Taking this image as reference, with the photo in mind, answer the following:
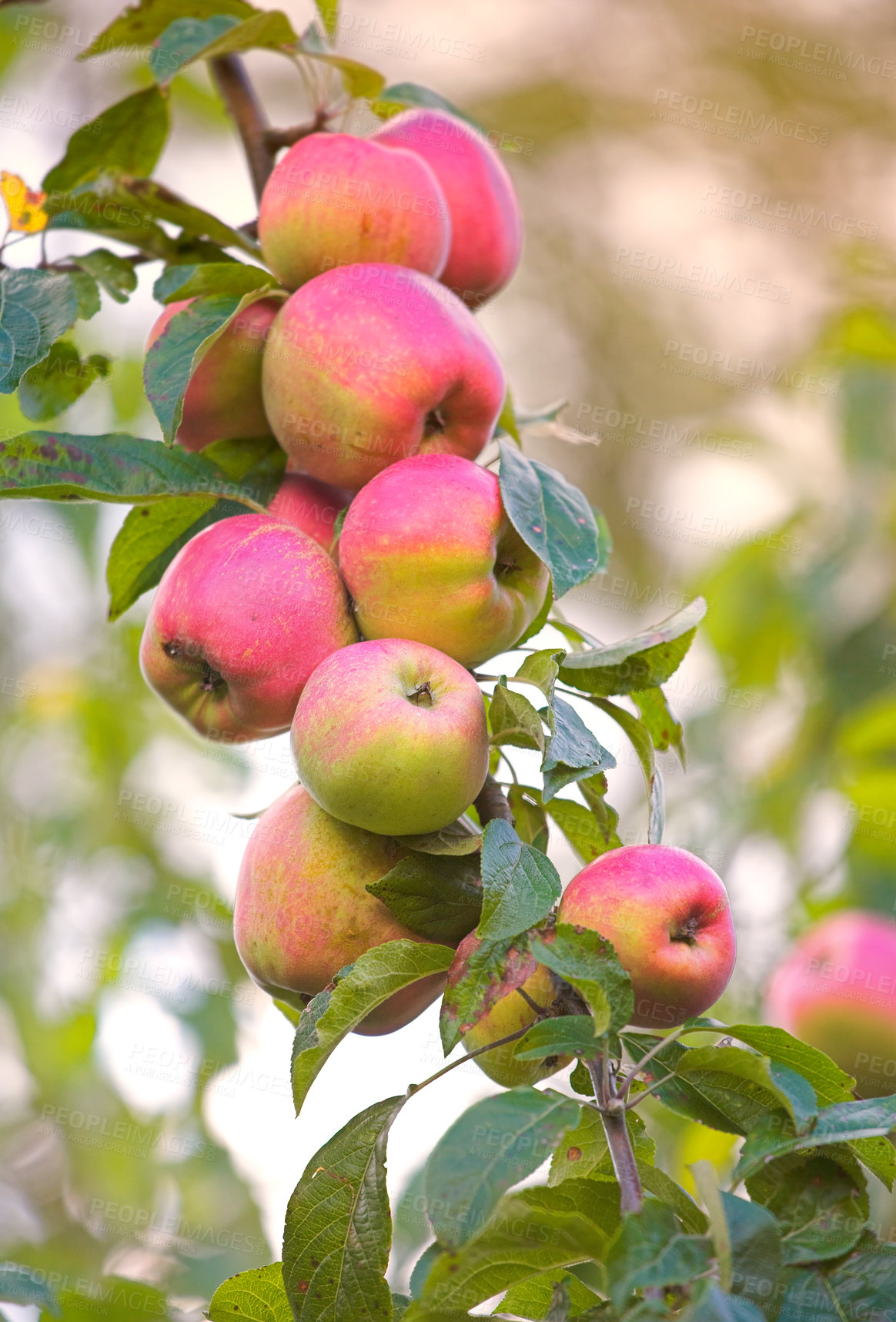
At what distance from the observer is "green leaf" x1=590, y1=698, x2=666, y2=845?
0.88 m

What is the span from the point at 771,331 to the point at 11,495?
11.4 ft

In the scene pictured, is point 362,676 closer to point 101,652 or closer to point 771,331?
point 101,652

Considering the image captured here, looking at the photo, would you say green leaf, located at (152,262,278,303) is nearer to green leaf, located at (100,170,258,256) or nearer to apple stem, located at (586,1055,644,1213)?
green leaf, located at (100,170,258,256)

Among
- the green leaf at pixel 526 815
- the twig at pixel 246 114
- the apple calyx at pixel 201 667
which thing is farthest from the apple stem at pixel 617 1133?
the twig at pixel 246 114

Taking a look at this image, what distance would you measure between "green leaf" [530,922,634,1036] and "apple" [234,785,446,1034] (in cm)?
14

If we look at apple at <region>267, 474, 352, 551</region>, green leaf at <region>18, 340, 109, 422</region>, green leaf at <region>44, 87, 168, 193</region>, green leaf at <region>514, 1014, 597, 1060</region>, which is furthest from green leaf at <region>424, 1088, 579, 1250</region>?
green leaf at <region>44, 87, 168, 193</region>

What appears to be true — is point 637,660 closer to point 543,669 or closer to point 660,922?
point 543,669

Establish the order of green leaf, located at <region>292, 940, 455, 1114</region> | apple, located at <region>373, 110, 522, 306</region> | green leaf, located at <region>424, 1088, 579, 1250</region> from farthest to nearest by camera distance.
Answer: apple, located at <region>373, 110, 522, 306</region>, green leaf, located at <region>292, 940, 455, 1114</region>, green leaf, located at <region>424, 1088, 579, 1250</region>

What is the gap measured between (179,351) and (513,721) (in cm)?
40

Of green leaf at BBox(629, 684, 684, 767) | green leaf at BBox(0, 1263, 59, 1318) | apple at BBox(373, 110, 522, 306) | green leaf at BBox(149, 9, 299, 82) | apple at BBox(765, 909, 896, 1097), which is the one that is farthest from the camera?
apple at BBox(765, 909, 896, 1097)

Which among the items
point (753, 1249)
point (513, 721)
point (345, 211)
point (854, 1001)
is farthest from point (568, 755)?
point (854, 1001)

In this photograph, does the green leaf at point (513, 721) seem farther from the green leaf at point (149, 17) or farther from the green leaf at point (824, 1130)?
the green leaf at point (149, 17)

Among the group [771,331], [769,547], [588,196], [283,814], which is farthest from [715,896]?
[588,196]

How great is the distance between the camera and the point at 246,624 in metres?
0.85
